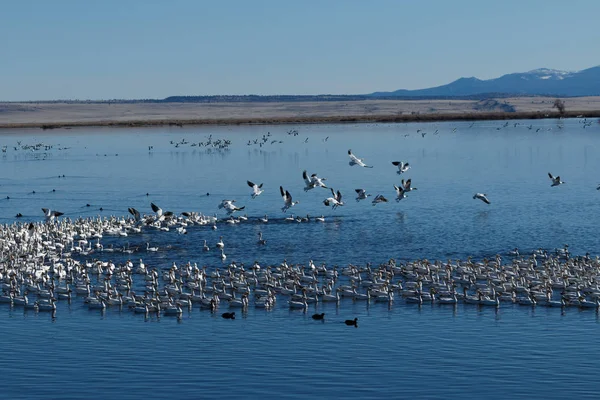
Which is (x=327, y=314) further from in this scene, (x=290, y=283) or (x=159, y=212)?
(x=159, y=212)

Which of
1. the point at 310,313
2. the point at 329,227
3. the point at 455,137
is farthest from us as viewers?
the point at 455,137

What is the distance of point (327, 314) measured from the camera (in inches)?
1090

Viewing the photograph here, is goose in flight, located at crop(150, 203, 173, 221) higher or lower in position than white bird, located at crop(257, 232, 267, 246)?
higher

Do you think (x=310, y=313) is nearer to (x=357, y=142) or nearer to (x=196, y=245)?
(x=196, y=245)

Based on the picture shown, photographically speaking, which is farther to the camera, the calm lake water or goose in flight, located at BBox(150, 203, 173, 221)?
goose in flight, located at BBox(150, 203, 173, 221)

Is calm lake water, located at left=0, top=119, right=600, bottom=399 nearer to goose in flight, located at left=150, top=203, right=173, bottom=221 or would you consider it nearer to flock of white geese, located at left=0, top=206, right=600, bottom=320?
flock of white geese, located at left=0, top=206, right=600, bottom=320

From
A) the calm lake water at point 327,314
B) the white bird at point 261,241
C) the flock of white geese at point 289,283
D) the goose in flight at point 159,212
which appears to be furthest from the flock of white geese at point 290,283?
the white bird at point 261,241

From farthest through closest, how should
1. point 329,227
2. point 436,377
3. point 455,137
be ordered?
point 455,137 < point 329,227 < point 436,377

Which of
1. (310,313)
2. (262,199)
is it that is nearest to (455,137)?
(262,199)

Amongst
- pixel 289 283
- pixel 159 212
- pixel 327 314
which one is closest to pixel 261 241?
pixel 159 212

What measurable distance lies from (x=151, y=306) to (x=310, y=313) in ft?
15.6

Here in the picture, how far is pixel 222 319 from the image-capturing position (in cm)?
2725

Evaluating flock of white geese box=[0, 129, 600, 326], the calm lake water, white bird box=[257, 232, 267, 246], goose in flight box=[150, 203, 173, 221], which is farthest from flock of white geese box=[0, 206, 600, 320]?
white bird box=[257, 232, 267, 246]

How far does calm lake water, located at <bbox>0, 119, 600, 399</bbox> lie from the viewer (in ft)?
71.7
